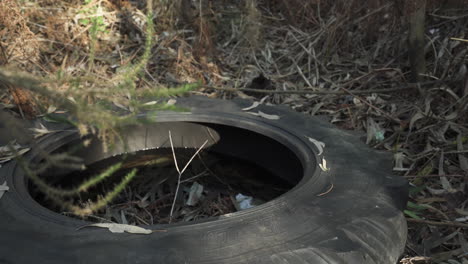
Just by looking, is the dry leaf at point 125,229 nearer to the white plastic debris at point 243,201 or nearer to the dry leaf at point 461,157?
the white plastic debris at point 243,201

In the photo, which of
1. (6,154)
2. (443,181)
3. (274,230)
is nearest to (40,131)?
(6,154)

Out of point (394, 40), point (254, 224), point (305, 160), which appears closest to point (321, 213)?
point (254, 224)

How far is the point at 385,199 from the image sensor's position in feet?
4.22

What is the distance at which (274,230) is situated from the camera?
1.11 metres

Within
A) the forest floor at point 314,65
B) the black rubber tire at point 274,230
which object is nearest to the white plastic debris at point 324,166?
the black rubber tire at point 274,230

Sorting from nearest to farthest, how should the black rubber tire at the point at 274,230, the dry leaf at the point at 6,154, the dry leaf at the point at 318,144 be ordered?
the black rubber tire at the point at 274,230
the dry leaf at the point at 6,154
the dry leaf at the point at 318,144

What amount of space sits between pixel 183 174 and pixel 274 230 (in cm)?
83

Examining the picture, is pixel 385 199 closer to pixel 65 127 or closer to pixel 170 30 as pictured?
pixel 65 127

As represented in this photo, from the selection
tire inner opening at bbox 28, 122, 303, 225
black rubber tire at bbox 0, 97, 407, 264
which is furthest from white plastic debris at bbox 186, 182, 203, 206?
black rubber tire at bbox 0, 97, 407, 264

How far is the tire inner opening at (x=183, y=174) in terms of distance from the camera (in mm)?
1702

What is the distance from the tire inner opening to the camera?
5.58 feet

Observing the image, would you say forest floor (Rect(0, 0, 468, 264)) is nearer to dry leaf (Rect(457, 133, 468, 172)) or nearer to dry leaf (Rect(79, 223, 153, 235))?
dry leaf (Rect(457, 133, 468, 172))

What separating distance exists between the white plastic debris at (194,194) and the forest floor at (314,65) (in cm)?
55

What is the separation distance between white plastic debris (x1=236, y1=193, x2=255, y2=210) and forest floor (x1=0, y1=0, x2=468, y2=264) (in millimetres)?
559
